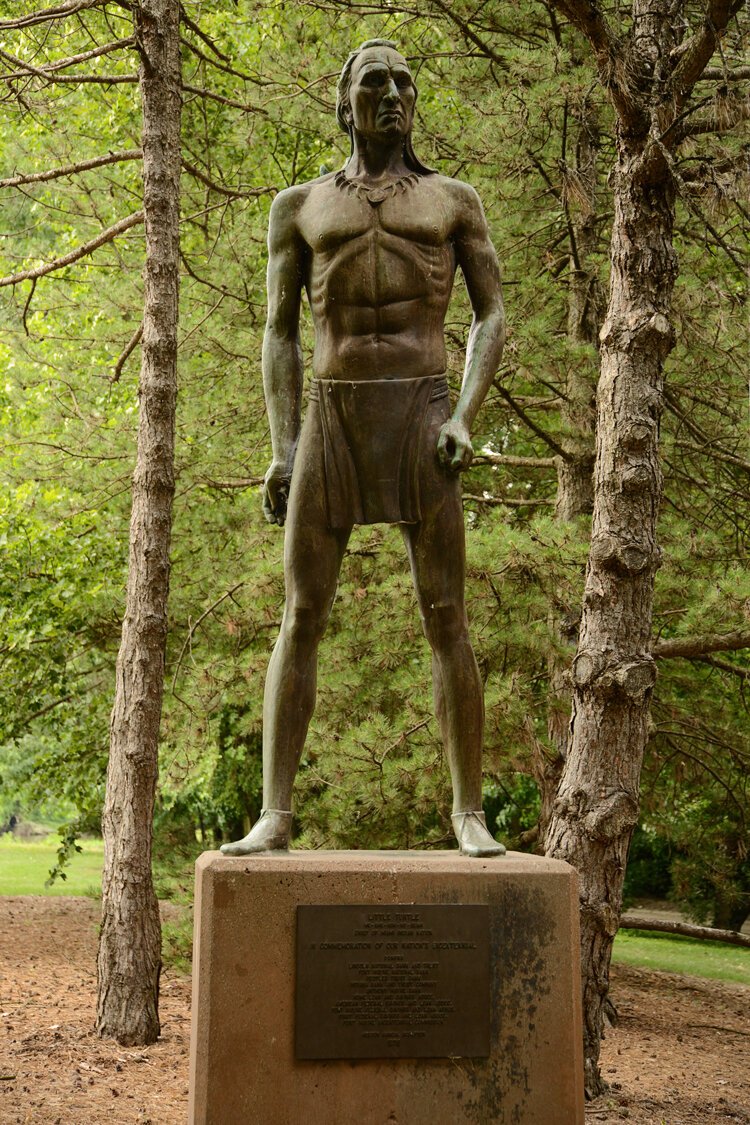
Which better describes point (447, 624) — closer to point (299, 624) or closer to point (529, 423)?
point (299, 624)

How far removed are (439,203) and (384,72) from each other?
1.61 feet

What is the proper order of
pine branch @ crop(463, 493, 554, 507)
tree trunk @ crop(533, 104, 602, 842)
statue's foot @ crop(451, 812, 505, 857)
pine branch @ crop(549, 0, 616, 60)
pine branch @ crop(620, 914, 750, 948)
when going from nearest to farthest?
statue's foot @ crop(451, 812, 505, 857) < pine branch @ crop(549, 0, 616, 60) < tree trunk @ crop(533, 104, 602, 842) < pine branch @ crop(463, 493, 554, 507) < pine branch @ crop(620, 914, 750, 948)

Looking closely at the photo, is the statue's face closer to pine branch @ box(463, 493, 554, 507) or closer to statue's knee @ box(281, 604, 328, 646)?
statue's knee @ box(281, 604, 328, 646)

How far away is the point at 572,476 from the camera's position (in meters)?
9.13

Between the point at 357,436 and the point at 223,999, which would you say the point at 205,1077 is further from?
the point at 357,436

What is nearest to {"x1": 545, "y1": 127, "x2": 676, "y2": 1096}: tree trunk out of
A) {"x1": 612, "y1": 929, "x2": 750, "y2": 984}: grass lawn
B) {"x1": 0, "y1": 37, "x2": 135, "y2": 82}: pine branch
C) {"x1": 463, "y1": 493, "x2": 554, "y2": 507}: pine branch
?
{"x1": 463, "y1": 493, "x2": 554, "y2": 507}: pine branch

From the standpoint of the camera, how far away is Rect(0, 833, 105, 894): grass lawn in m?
20.0

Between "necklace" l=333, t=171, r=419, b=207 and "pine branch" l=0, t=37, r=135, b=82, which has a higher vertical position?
"pine branch" l=0, t=37, r=135, b=82

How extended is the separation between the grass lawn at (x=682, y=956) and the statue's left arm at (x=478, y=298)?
11.0 m

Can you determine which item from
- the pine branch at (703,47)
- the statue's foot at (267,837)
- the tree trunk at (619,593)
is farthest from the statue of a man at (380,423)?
the pine branch at (703,47)

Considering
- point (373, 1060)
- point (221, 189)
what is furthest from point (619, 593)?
point (221, 189)

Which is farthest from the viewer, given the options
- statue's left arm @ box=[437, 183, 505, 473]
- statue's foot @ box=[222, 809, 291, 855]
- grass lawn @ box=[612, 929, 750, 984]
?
grass lawn @ box=[612, 929, 750, 984]

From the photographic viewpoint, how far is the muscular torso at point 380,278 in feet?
14.6

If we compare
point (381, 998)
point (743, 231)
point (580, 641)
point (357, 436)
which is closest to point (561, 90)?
point (743, 231)
